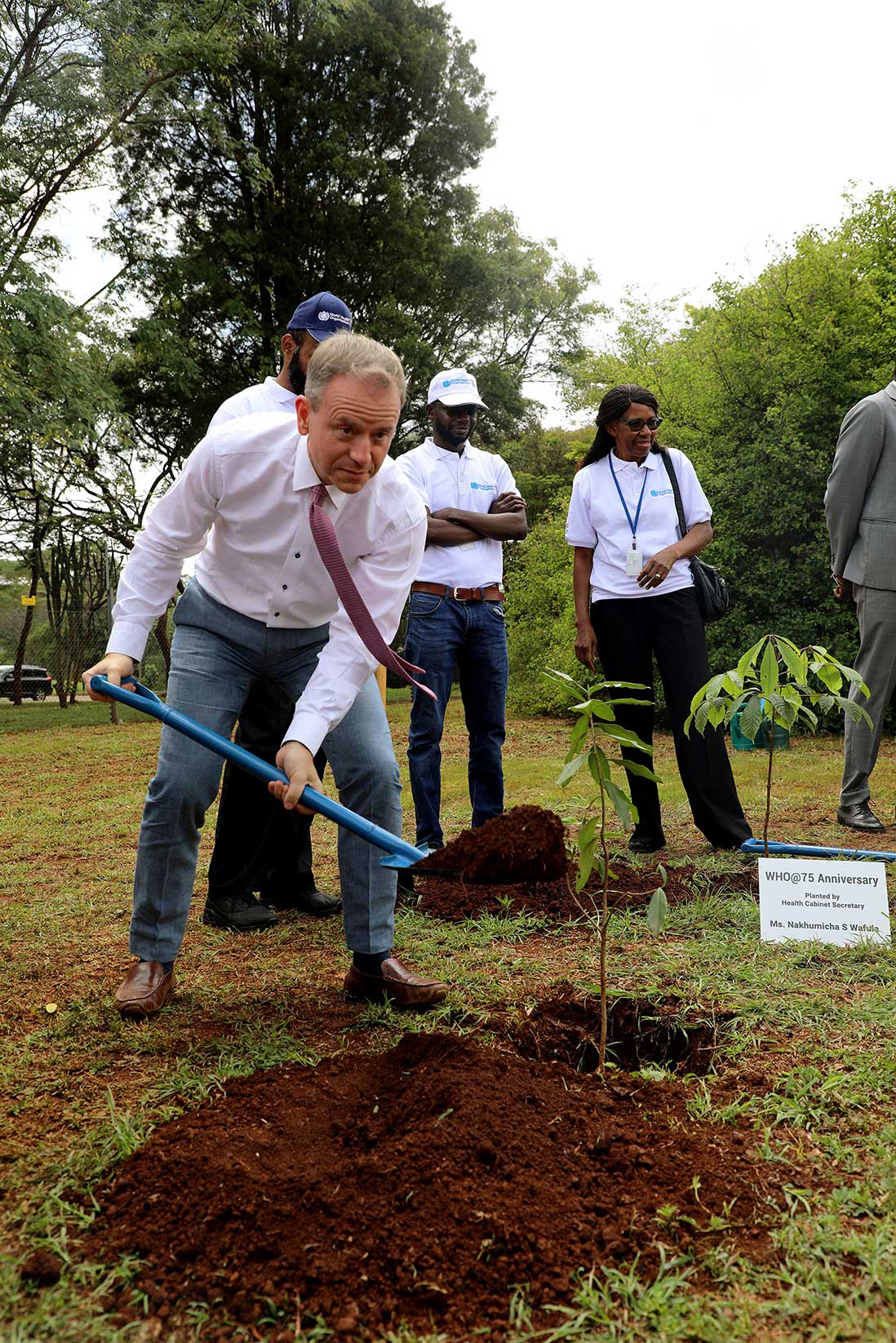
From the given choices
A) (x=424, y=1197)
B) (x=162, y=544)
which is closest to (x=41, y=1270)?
(x=424, y=1197)

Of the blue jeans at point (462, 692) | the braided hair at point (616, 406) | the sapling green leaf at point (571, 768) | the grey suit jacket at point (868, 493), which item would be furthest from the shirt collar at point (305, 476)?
the grey suit jacket at point (868, 493)

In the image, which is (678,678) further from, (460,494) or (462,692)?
(460,494)

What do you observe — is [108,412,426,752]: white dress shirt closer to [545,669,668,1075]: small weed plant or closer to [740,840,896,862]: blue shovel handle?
[545,669,668,1075]: small weed plant

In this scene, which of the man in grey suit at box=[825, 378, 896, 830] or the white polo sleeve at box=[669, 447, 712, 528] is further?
the man in grey suit at box=[825, 378, 896, 830]

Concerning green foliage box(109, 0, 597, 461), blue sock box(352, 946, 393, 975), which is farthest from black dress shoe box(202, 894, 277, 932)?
green foliage box(109, 0, 597, 461)

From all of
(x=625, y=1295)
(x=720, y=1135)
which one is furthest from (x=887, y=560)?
(x=625, y=1295)

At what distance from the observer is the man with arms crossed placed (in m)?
2.70

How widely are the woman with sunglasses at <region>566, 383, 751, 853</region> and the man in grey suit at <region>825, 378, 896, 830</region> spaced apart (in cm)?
90

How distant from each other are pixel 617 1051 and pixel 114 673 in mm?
1551

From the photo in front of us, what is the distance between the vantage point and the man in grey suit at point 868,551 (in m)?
5.09

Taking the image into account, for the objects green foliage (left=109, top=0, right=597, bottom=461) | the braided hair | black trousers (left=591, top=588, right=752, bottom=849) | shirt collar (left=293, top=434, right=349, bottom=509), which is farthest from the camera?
green foliage (left=109, top=0, right=597, bottom=461)

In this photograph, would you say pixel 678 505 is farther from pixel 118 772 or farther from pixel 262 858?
pixel 118 772

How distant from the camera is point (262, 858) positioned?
390 cm

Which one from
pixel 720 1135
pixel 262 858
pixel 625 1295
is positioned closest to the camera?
pixel 625 1295
